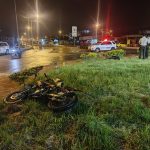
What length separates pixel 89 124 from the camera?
5.88 m

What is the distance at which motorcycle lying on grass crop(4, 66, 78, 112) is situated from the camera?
6.88 m

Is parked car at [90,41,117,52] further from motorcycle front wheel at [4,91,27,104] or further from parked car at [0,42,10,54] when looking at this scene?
motorcycle front wheel at [4,91,27,104]

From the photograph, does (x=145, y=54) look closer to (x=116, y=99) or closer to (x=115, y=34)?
(x=116, y=99)

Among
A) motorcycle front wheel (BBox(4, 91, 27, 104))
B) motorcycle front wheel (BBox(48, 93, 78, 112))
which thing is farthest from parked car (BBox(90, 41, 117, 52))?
motorcycle front wheel (BBox(48, 93, 78, 112))

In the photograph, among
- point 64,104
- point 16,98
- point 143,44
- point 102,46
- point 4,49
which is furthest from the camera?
point 102,46

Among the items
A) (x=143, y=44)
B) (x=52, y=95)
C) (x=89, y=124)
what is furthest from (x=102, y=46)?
(x=89, y=124)

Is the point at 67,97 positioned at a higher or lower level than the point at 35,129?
higher

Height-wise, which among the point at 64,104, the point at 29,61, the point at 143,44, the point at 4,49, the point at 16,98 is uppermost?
the point at 143,44

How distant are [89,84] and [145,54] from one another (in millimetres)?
12411

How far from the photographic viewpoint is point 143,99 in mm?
7789

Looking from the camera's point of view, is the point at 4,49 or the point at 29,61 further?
the point at 4,49

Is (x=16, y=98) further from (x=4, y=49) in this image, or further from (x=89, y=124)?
(x=4, y=49)

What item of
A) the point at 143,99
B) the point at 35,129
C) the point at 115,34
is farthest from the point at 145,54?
the point at 115,34

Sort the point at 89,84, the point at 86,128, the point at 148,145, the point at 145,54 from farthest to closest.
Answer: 1. the point at 145,54
2. the point at 89,84
3. the point at 86,128
4. the point at 148,145
